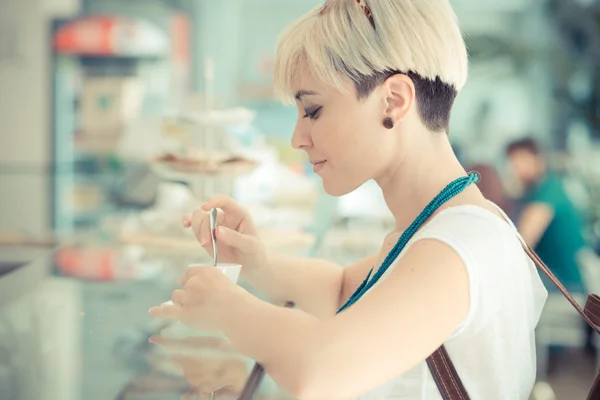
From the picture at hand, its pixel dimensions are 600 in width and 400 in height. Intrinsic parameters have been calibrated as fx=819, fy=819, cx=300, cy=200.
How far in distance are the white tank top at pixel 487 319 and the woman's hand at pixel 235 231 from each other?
11.8 inches

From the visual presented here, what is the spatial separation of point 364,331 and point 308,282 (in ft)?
1.44

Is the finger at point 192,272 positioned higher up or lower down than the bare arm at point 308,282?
higher up

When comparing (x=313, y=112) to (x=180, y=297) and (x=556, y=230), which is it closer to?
(x=180, y=297)

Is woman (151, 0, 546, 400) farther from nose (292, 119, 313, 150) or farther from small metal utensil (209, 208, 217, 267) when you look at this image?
small metal utensil (209, 208, 217, 267)

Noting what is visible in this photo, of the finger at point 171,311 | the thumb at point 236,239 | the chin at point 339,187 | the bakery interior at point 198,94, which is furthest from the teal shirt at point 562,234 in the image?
the finger at point 171,311

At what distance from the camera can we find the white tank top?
738 mm

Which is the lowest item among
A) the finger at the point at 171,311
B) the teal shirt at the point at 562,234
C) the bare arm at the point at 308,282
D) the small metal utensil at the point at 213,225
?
the teal shirt at the point at 562,234

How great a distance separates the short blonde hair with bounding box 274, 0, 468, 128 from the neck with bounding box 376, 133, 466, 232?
0.07 metres

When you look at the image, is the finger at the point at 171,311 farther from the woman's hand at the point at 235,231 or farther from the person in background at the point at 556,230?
the person in background at the point at 556,230

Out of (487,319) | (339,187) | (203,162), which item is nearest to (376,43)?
(339,187)

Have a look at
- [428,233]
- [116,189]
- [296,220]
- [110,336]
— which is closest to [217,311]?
[428,233]

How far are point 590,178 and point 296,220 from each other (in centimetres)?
409

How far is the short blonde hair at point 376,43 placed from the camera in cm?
80

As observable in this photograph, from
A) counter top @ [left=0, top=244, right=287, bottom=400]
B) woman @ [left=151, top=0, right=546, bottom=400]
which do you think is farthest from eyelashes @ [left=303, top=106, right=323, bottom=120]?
counter top @ [left=0, top=244, right=287, bottom=400]
